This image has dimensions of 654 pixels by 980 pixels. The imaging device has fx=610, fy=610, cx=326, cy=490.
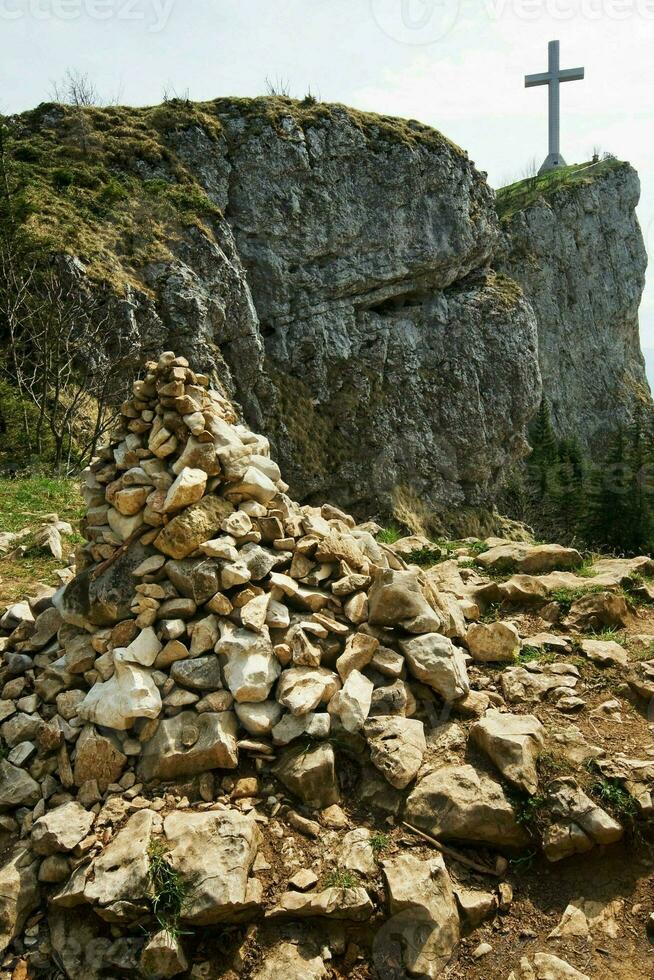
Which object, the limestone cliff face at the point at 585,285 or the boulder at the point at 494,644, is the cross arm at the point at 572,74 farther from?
the boulder at the point at 494,644

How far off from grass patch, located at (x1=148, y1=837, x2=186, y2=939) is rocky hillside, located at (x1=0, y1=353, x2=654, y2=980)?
0.04ft

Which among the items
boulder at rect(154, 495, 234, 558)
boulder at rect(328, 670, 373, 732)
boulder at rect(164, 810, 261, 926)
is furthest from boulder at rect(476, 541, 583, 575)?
boulder at rect(164, 810, 261, 926)

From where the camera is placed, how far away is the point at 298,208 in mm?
31375

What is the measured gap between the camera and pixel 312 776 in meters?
3.93

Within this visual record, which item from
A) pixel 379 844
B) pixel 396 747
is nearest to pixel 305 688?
pixel 396 747

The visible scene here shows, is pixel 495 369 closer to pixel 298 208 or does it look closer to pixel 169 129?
pixel 298 208

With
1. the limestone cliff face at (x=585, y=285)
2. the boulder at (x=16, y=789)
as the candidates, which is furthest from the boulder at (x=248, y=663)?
the limestone cliff face at (x=585, y=285)

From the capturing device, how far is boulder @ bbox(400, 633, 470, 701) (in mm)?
4629

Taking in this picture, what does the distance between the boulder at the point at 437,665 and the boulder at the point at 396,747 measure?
36 cm

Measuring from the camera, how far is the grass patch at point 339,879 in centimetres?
342

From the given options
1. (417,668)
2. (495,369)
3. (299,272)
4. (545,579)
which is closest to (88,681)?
(417,668)

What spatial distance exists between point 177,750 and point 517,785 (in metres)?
2.19

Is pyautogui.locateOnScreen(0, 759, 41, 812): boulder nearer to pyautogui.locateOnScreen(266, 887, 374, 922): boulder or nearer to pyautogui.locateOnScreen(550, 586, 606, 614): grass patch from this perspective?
pyautogui.locateOnScreen(266, 887, 374, 922): boulder

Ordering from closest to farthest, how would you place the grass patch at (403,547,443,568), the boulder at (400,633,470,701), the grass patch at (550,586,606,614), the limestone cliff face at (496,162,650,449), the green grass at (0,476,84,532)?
the boulder at (400,633,470,701)
the grass patch at (550,586,606,614)
the grass patch at (403,547,443,568)
the green grass at (0,476,84,532)
the limestone cliff face at (496,162,650,449)
